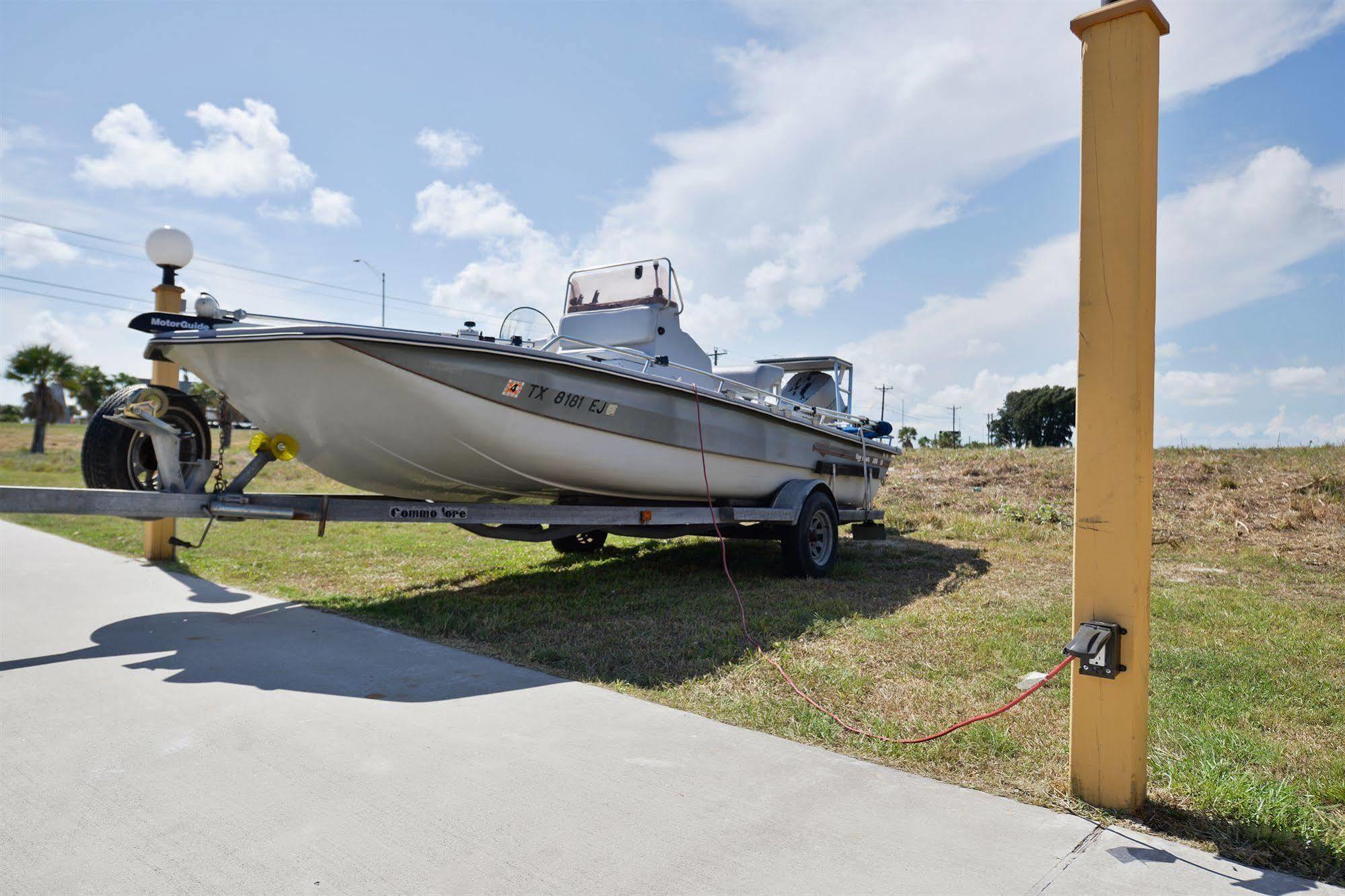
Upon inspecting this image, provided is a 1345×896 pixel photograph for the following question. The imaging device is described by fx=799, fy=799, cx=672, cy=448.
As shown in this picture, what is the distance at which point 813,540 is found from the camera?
304 inches

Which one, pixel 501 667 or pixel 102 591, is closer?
pixel 501 667

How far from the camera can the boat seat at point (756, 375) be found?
27.5 ft

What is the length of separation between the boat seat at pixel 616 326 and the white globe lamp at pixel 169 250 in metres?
3.32

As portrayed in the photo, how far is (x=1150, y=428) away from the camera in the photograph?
8.93 ft

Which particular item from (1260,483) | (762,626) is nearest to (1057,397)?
(1260,483)

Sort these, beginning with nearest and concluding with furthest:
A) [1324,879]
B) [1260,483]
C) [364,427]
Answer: [1324,879], [364,427], [1260,483]

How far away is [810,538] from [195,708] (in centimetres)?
535

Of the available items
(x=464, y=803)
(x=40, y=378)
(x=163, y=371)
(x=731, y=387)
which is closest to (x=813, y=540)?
(x=731, y=387)

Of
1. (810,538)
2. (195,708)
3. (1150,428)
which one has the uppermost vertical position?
(1150,428)

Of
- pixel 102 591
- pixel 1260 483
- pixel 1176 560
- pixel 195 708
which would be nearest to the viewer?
pixel 195 708

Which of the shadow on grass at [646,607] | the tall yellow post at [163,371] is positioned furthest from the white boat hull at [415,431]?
the tall yellow post at [163,371]

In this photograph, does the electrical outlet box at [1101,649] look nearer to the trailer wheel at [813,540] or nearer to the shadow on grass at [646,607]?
the shadow on grass at [646,607]

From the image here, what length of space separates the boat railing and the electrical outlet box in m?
3.63

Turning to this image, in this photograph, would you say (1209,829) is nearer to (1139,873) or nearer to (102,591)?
(1139,873)
